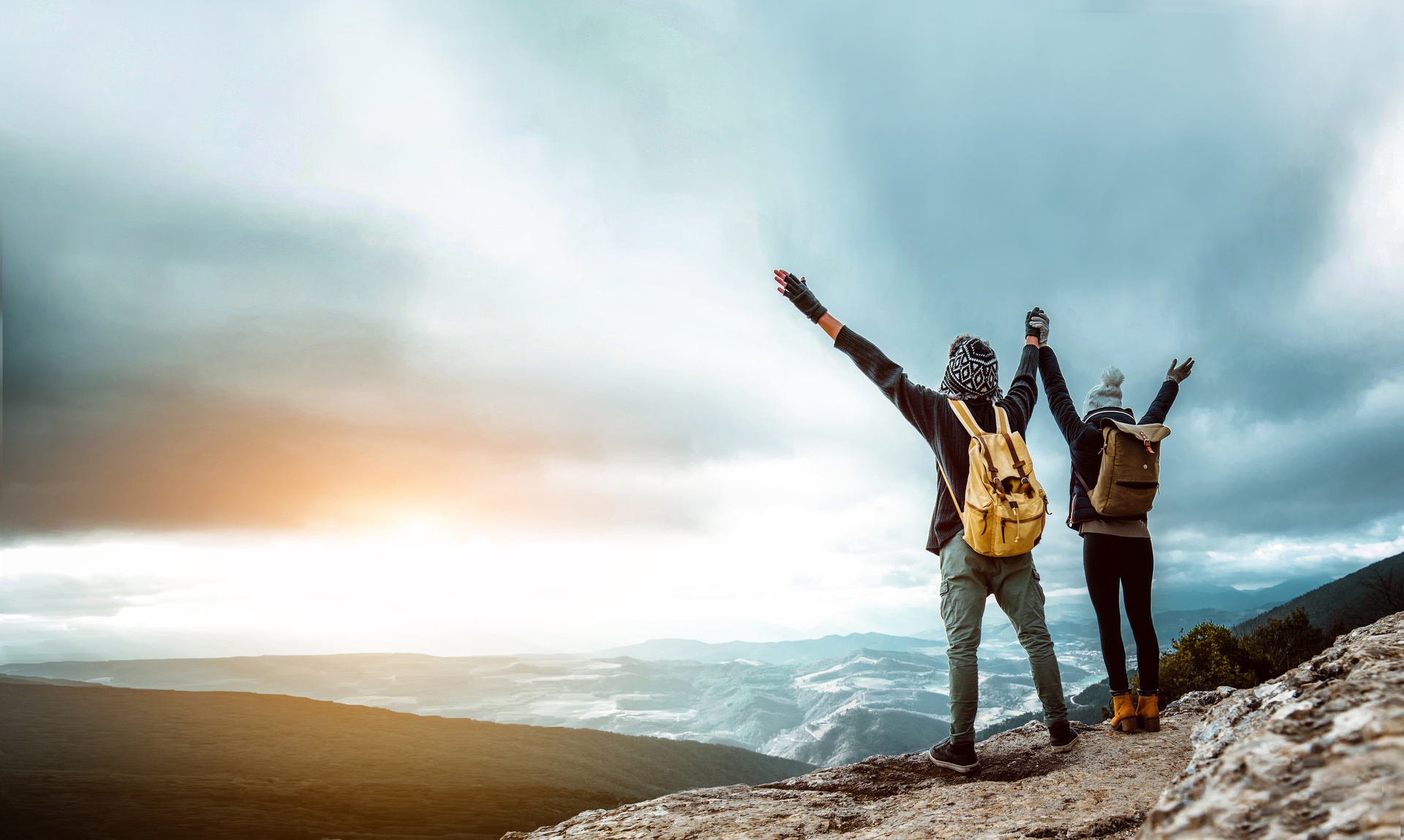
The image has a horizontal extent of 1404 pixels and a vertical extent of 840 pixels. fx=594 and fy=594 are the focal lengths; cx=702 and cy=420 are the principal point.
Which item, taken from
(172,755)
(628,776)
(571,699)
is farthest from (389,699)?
(172,755)

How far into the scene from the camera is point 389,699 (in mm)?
125688

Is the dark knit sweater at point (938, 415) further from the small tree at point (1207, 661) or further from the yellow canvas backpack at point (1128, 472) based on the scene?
the small tree at point (1207, 661)

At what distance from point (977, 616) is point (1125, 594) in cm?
156

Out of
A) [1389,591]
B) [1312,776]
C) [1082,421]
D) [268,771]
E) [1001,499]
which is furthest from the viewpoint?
[1389,591]

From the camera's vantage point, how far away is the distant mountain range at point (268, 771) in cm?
980

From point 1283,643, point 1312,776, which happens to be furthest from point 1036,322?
point 1283,643

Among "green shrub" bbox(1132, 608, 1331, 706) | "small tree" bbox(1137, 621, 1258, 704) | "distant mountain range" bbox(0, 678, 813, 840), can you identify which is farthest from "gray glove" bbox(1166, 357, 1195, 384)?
"small tree" bbox(1137, 621, 1258, 704)

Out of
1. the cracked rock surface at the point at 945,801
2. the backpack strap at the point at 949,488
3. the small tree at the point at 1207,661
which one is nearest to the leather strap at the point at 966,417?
the backpack strap at the point at 949,488

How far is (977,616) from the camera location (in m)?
4.31

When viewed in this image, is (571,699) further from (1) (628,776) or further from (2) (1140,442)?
(2) (1140,442)

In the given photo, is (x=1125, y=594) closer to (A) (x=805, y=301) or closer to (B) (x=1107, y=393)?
(B) (x=1107, y=393)

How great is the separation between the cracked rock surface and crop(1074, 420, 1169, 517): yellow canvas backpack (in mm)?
1673

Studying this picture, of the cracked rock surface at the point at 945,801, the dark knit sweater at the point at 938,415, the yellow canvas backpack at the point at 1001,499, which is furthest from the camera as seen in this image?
the dark knit sweater at the point at 938,415

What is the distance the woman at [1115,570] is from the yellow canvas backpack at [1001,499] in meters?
0.89
